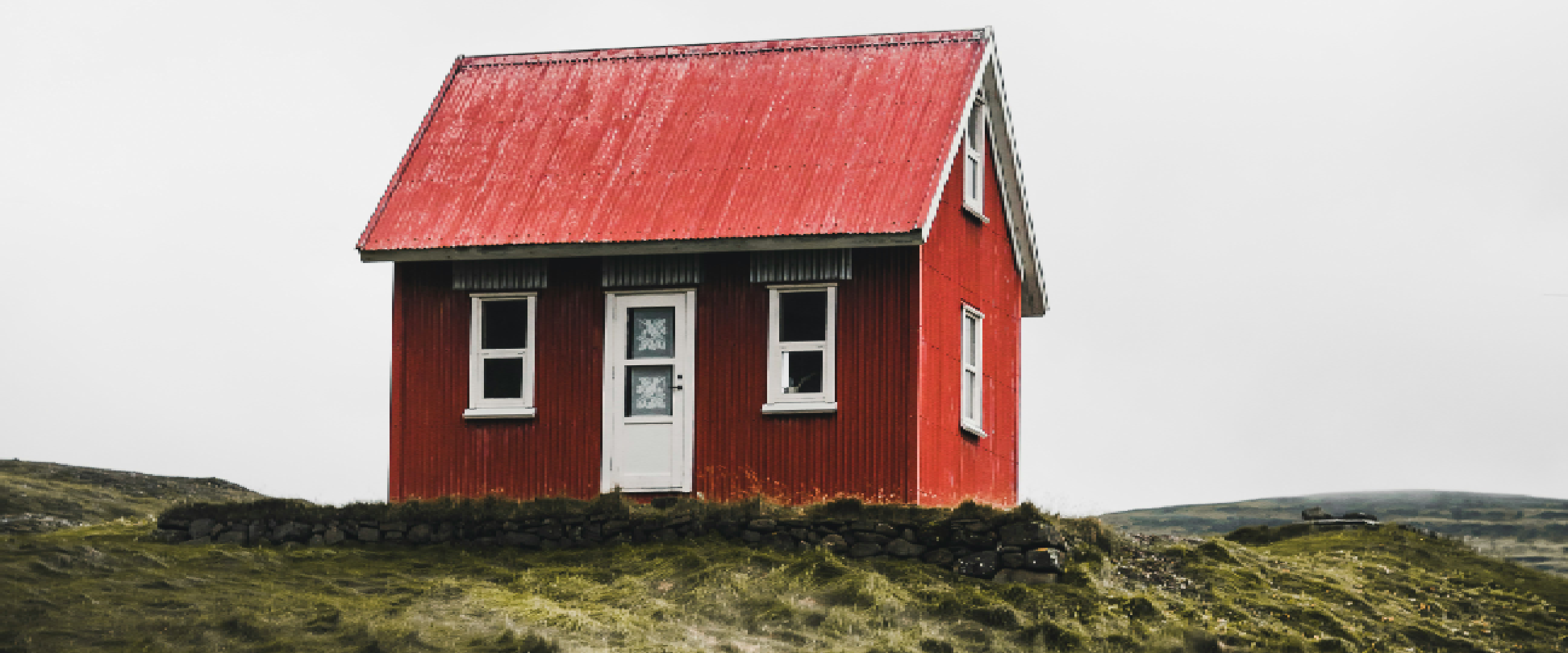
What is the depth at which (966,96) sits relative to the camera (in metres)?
24.9

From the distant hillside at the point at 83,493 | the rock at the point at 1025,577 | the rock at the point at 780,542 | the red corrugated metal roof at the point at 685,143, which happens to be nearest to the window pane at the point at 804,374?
the red corrugated metal roof at the point at 685,143

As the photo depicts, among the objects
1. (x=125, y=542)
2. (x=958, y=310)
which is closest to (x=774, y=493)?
(x=958, y=310)

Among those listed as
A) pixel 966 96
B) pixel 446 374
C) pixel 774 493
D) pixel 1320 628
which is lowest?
pixel 1320 628

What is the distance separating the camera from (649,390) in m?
24.0

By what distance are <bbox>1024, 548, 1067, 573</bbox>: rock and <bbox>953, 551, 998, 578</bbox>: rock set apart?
15.3 inches

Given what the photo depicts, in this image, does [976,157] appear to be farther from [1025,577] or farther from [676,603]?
[676,603]

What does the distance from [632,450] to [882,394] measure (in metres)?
3.52

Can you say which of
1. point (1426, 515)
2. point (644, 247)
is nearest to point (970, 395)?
point (644, 247)

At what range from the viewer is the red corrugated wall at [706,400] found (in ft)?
75.3

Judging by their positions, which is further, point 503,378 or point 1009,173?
point 1009,173

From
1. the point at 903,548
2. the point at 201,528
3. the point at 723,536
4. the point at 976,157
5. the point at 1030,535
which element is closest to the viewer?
the point at 1030,535

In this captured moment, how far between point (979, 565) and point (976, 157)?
7414mm

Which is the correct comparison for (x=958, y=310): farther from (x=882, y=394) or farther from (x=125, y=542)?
(x=125, y=542)

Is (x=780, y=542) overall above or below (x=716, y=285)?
below
